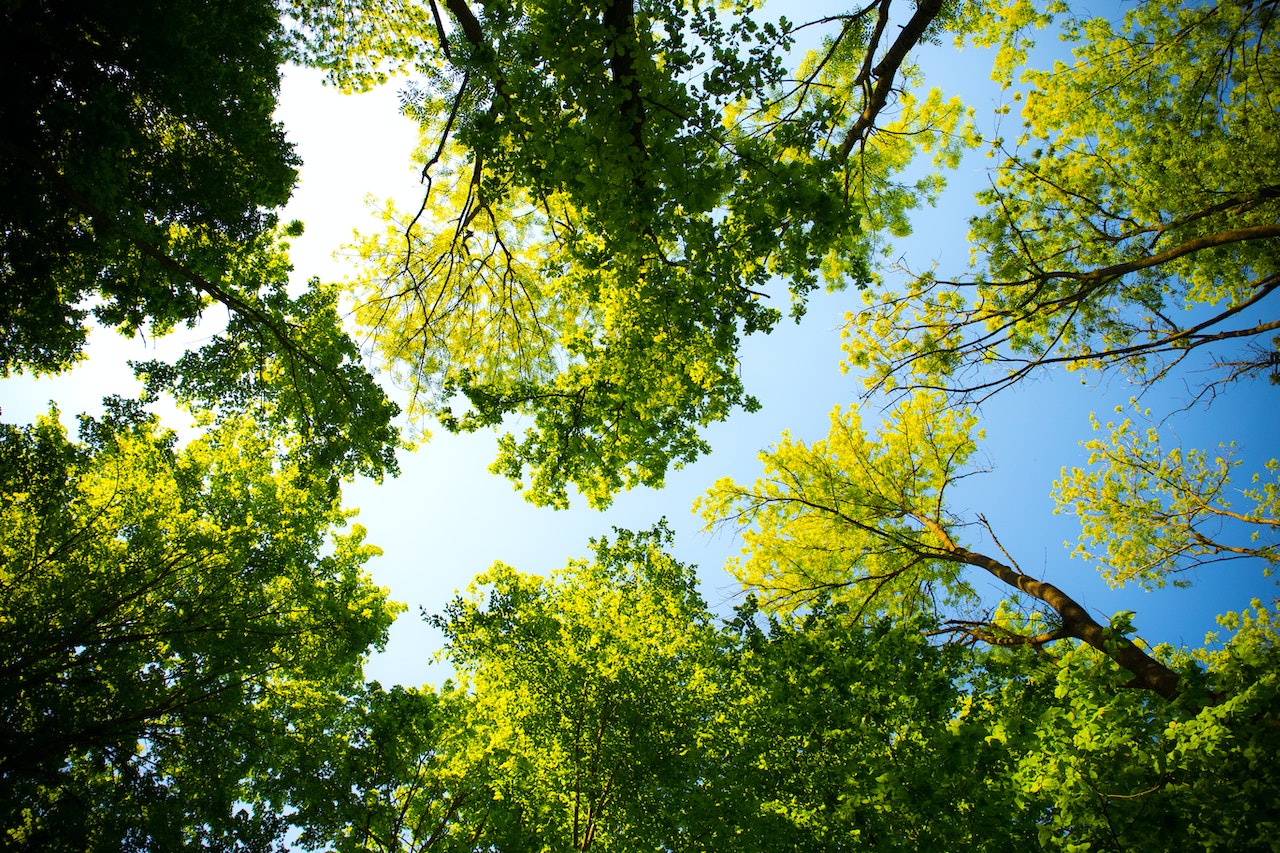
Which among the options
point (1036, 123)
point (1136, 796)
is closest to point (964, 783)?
point (1136, 796)

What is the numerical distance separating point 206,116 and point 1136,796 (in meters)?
9.51

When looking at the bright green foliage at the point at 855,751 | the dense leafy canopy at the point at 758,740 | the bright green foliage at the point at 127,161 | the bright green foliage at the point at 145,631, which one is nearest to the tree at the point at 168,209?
the bright green foliage at the point at 127,161

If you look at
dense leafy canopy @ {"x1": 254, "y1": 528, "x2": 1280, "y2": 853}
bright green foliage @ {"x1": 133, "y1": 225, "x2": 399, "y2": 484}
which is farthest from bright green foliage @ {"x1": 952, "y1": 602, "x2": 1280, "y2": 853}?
bright green foliage @ {"x1": 133, "y1": 225, "x2": 399, "y2": 484}

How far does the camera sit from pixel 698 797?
216 inches

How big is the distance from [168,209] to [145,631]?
5489 mm

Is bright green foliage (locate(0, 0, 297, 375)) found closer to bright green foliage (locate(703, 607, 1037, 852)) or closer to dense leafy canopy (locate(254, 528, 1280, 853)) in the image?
dense leafy canopy (locate(254, 528, 1280, 853))

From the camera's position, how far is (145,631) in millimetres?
7102

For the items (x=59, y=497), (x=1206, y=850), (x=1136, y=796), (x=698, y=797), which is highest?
(x=59, y=497)

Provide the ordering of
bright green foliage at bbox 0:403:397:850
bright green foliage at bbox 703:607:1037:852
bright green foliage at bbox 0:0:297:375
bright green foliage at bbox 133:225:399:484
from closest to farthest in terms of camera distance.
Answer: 1. bright green foliage at bbox 703:607:1037:852
2. bright green foliage at bbox 0:0:297:375
3. bright green foliage at bbox 0:403:397:850
4. bright green foliage at bbox 133:225:399:484

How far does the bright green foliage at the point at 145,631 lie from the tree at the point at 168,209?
1006 mm

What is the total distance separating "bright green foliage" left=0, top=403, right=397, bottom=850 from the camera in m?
5.91

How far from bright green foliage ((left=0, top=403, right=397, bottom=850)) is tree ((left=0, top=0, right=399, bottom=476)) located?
3.30ft

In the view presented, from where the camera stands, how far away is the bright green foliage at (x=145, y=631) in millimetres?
5906

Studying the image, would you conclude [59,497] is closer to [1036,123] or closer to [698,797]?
[698,797]
